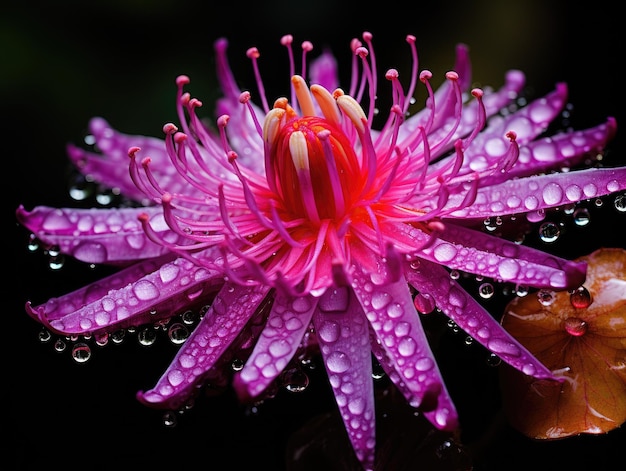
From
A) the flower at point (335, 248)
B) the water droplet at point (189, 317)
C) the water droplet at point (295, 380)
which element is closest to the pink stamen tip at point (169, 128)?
the flower at point (335, 248)

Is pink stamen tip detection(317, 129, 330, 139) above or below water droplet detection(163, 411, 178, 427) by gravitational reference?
Result: above

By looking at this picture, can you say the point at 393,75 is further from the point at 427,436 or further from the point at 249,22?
the point at 249,22

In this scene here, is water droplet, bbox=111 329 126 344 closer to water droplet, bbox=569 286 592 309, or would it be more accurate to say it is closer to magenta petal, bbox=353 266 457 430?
magenta petal, bbox=353 266 457 430

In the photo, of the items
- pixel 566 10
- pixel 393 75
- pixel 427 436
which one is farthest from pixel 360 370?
pixel 566 10

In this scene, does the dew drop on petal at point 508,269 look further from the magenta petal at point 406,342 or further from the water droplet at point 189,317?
the water droplet at point 189,317

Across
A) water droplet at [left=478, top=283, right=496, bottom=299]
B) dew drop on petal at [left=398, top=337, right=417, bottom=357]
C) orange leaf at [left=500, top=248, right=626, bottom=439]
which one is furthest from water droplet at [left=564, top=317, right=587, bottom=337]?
dew drop on petal at [left=398, top=337, right=417, bottom=357]

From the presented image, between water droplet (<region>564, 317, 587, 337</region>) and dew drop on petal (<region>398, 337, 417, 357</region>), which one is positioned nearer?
dew drop on petal (<region>398, 337, 417, 357</region>)

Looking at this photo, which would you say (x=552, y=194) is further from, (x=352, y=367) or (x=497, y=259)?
(x=352, y=367)
